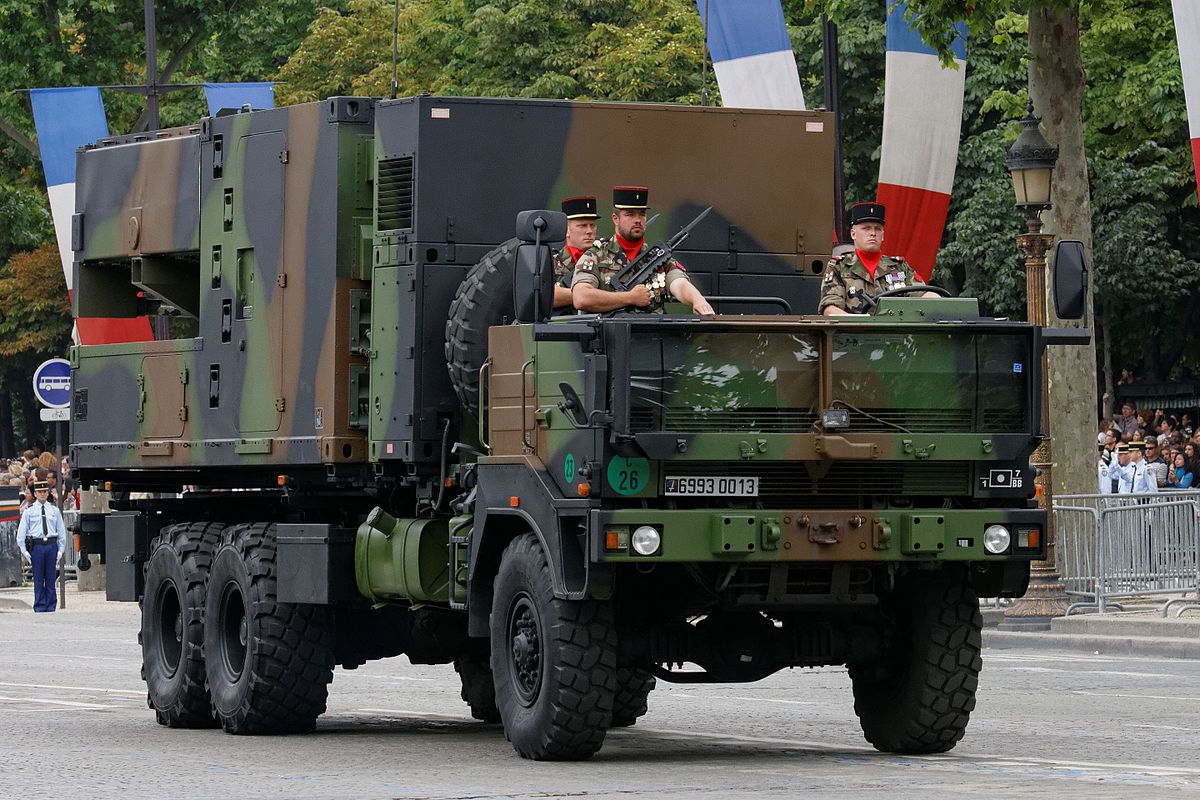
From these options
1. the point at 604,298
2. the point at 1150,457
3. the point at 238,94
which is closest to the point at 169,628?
the point at 604,298

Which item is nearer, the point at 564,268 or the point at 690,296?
the point at 690,296

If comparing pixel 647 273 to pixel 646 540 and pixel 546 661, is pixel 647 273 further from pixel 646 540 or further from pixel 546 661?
pixel 546 661

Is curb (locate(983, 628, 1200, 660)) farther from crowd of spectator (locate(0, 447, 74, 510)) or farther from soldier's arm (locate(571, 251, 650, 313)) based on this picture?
crowd of spectator (locate(0, 447, 74, 510))

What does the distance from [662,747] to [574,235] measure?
2747 millimetres

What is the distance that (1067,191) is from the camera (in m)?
28.1

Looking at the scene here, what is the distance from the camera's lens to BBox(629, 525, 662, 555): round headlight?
1146 cm

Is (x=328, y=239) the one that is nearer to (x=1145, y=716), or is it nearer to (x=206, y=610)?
(x=206, y=610)

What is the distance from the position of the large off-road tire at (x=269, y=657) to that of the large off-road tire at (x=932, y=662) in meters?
3.59

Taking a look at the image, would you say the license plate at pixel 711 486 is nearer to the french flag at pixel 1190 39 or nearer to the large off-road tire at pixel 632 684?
the large off-road tire at pixel 632 684

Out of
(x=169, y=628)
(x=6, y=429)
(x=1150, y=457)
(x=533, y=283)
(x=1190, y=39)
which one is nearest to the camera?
(x=533, y=283)

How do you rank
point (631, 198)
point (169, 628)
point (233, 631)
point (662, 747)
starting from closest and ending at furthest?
point (631, 198), point (662, 747), point (233, 631), point (169, 628)

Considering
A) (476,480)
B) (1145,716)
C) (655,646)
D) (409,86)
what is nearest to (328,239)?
(476,480)

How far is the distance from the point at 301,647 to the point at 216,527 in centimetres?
146

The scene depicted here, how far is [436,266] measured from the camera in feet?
44.7
